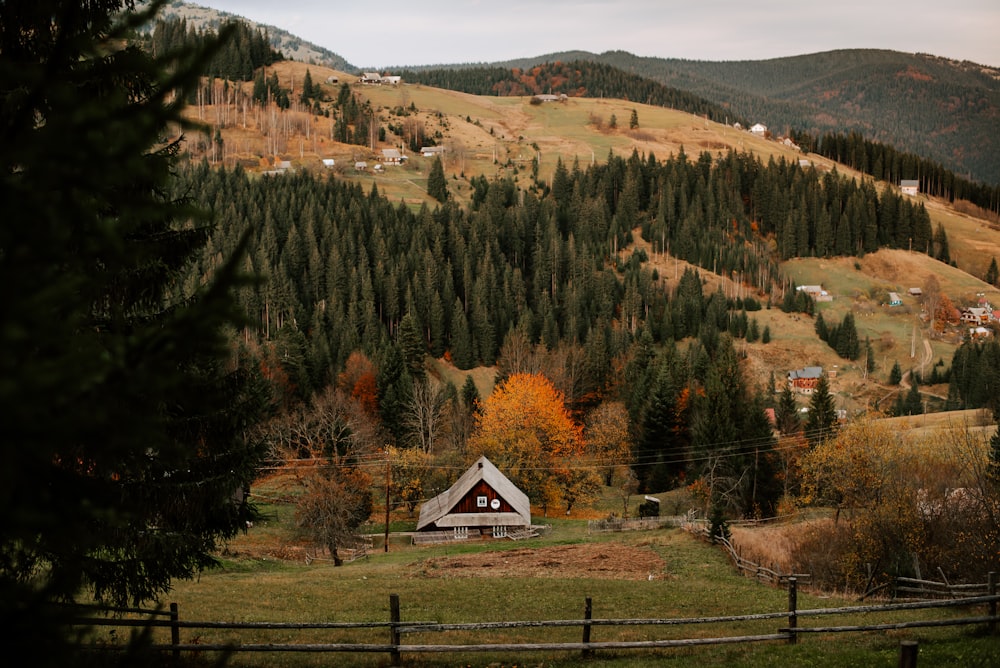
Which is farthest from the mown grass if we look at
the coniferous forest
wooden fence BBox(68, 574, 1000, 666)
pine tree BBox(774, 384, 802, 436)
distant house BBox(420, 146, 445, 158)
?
distant house BBox(420, 146, 445, 158)

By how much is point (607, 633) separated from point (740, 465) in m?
47.4

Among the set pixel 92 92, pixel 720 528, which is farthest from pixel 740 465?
pixel 92 92

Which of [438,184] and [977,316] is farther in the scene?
[438,184]

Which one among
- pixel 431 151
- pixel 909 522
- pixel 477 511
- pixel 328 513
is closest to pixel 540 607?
pixel 909 522

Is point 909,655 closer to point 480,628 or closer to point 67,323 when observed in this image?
point 480,628

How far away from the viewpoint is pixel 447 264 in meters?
130

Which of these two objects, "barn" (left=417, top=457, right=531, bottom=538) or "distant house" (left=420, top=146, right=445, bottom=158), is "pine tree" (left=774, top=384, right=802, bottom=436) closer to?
"barn" (left=417, top=457, right=531, bottom=538)

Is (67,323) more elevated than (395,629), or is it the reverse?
(67,323)

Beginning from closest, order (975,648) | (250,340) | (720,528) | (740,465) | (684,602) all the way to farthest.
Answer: (975,648) < (684,602) < (720,528) < (740,465) < (250,340)

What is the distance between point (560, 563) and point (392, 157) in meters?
165

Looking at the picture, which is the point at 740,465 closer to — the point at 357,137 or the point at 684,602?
the point at 684,602

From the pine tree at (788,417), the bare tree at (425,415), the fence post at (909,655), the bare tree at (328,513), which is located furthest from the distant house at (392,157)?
the fence post at (909,655)

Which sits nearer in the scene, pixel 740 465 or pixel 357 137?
pixel 740 465

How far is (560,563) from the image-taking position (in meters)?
35.2
